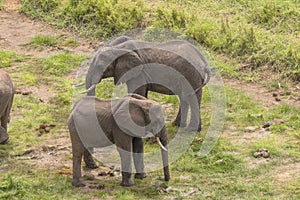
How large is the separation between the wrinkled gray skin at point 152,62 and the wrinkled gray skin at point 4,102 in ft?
3.83

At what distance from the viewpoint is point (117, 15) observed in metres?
16.7

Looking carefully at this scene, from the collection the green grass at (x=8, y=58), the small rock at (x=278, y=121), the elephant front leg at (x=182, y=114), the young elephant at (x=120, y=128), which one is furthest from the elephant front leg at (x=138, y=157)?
the green grass at (x=8, y=58)

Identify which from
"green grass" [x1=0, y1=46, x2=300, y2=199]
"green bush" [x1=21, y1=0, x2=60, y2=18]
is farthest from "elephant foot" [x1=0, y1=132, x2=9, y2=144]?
"green bush" [x1=21, y1=0, x2=60, y2=18]

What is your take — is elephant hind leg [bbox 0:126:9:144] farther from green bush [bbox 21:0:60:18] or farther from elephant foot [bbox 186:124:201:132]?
green bush [bbox 21:0:60:18]

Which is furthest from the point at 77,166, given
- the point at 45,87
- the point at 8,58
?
the point at 8,58

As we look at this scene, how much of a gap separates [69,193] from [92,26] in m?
7.55

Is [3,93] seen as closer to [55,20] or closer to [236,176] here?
[236,176]

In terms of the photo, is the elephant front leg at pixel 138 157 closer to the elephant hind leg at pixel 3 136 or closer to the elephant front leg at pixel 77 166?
the elephant front leg at pixel 77 166

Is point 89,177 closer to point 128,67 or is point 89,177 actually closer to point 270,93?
point 128,67

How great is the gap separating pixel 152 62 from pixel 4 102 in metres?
2.31

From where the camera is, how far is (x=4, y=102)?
11.3 metres

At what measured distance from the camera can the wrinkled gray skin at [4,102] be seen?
11227 mm

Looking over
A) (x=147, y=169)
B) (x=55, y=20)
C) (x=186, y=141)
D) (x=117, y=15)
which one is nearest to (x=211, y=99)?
(x=186, y=141)

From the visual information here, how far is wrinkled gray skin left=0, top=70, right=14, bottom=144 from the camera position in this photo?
11227 millimetres
